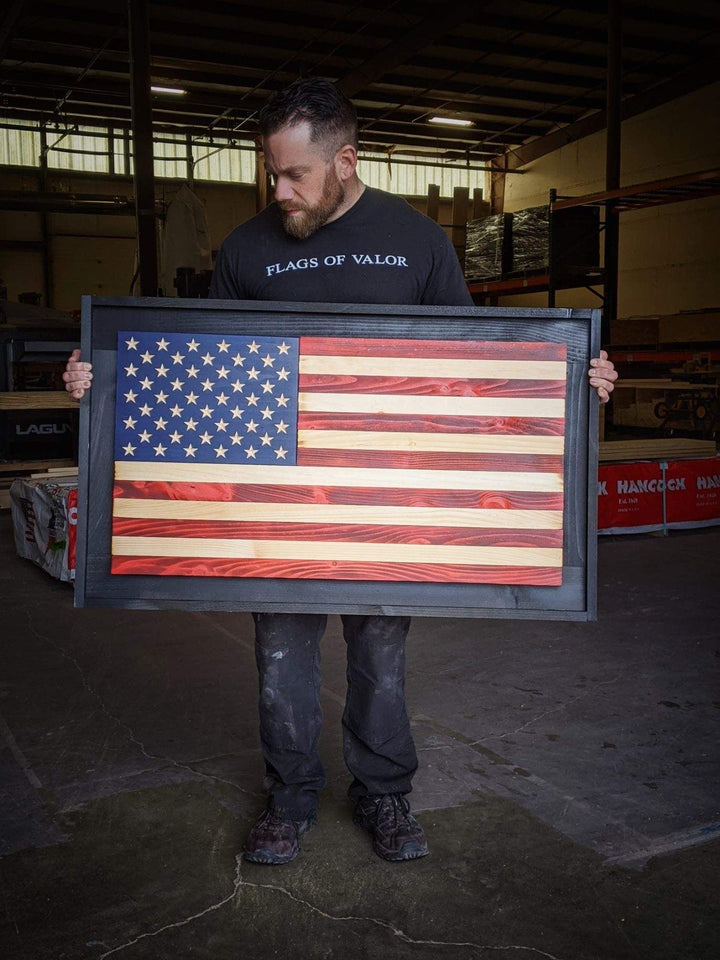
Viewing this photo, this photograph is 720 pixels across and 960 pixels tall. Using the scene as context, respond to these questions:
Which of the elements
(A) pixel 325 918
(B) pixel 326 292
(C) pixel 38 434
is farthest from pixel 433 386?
(C) pixel 38 434

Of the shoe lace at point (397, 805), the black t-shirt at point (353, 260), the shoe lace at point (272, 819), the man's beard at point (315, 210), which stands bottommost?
the shoe lace at point (272, 819)

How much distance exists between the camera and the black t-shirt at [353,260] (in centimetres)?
226

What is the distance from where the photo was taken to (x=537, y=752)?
2.96 m

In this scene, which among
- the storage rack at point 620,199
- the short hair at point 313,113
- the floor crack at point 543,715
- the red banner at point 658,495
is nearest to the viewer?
the short hair at point 313,113

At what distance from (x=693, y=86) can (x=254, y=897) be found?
54.0 feet

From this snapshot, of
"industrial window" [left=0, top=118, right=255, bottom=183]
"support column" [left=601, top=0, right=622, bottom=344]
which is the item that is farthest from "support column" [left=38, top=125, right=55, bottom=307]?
"support column" [left=601, top=0, right=622, bottom=344]

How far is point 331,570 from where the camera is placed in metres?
2.12

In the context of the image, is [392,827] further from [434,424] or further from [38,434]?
[38,434]

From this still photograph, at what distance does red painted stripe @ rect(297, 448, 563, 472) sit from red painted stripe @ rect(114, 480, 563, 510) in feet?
0.18

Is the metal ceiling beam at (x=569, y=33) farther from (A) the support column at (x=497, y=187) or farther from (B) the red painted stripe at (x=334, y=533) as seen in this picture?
(B) the red painted stripe at (x=334, y=533)

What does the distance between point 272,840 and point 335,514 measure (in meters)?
0.84

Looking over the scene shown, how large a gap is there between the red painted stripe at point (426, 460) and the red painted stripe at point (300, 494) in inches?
2.1

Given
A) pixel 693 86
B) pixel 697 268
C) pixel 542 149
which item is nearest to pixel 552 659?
pixel 697 268

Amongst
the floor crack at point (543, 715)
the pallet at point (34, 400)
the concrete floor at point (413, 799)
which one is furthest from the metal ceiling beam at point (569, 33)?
the floor crack at point (543, 715)
